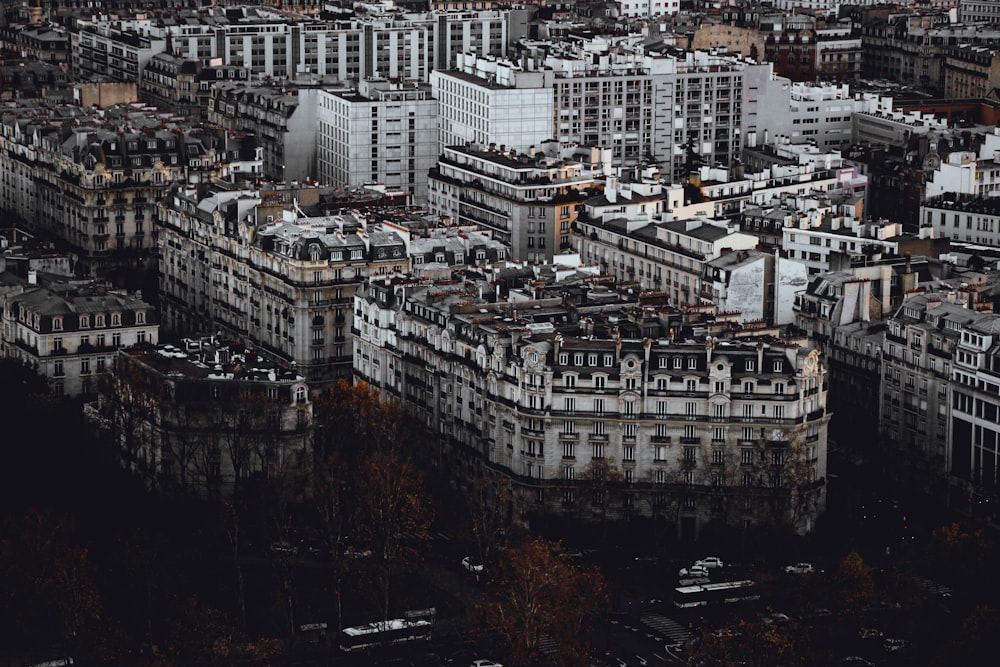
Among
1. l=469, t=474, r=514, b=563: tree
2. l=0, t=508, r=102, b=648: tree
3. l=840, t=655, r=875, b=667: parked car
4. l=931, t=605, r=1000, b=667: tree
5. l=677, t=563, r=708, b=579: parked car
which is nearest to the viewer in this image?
l=931, t=605, r=1000, b=667: tree

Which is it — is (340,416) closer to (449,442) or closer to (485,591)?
(449,442)

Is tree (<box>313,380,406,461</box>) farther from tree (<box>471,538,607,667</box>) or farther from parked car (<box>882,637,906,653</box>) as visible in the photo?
parked car (<box>882,637,906,653</box>)

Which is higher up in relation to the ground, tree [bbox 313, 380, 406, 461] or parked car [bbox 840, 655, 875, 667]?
tree [bbox 313, 380, 406, 461]

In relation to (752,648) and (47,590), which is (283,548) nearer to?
(47,590)

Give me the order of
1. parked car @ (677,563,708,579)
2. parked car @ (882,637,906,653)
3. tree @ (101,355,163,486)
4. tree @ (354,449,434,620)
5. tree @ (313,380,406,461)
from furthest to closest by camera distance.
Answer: tree @ (313,380,406,461) < tree @ (101,355,163,486) < parked car @ (677,563,708,579) < tree @ (354,449,434,620) < parked car @ (882,637,906,653)

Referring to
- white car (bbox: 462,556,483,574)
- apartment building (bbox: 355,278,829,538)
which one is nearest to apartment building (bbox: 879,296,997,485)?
apartment building (bbox: 355,278,829,538)

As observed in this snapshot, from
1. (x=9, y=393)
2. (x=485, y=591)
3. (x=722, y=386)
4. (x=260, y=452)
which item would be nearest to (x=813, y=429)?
(x=722, y=386)

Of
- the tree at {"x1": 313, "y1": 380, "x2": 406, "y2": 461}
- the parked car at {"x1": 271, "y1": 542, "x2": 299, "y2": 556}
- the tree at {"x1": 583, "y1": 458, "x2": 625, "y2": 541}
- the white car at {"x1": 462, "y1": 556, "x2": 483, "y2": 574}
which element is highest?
the tree at {"x1": 313, "y1": 380, "x2": 406, "y2": 461}
